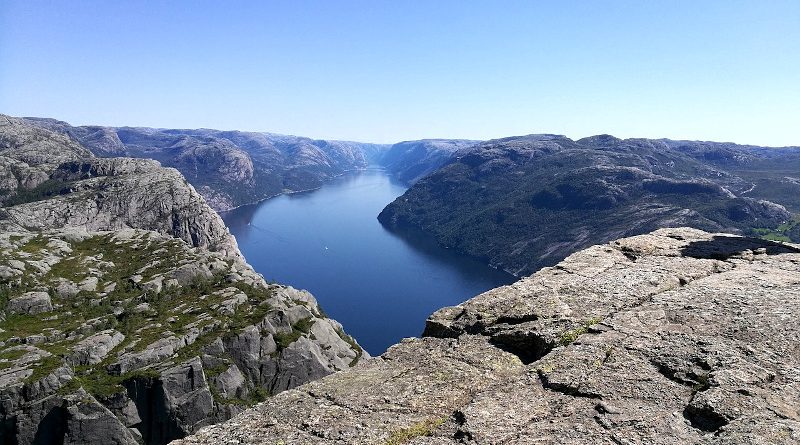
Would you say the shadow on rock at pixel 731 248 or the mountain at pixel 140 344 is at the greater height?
the shadow on rock at pixel 731 248

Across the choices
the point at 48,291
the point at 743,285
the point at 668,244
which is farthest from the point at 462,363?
the point at 48,291

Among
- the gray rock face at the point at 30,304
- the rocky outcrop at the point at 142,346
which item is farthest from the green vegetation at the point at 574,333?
the gray rock face at the point at 30,304

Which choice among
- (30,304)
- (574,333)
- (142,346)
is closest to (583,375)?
(574,333)

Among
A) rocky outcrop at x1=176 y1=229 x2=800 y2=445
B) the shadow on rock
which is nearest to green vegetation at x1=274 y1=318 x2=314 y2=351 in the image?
rocky outcrop at x1=176 y1=229 x2=800 y2=445

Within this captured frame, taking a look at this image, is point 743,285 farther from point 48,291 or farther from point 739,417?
point 48,291

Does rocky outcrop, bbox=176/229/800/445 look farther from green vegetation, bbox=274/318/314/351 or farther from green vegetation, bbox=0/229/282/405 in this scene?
green vegetation, bbox=274/318/314/351

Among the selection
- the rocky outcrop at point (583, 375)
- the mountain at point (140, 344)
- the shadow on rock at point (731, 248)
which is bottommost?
the mountain at point (140, 344)

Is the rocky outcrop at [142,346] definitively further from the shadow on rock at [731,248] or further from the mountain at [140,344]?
the shadow on rock at [731,248]
